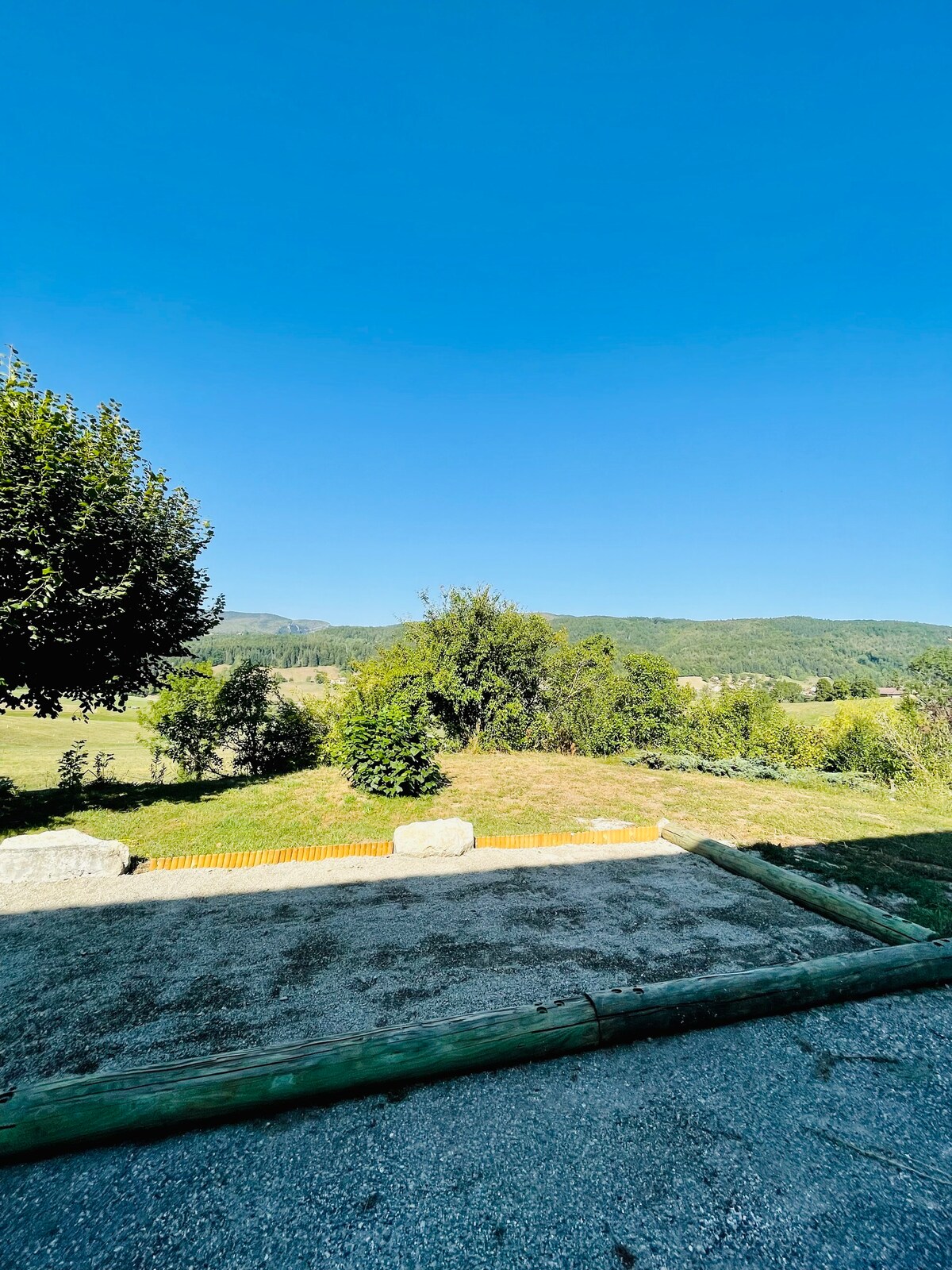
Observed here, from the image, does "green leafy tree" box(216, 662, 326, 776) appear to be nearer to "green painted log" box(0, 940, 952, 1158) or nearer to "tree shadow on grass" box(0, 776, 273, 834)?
"tree shadow on grass" box(0, 776, 273, 834)

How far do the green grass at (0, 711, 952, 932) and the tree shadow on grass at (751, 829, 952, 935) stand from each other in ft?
0.09

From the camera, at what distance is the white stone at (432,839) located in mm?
8055

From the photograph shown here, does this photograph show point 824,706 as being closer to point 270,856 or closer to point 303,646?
point 270,856

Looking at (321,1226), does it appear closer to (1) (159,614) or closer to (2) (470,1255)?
(2) (470,1255)

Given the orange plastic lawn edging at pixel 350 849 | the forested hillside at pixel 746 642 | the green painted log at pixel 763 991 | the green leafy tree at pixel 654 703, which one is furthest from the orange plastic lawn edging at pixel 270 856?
the forested hillside at pixel 746 642

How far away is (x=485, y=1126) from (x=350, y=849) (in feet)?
18.3

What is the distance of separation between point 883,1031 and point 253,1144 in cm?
433

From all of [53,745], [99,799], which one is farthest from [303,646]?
[99,799]

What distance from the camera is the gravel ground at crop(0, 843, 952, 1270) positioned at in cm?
234

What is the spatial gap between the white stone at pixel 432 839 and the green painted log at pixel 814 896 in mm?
3650

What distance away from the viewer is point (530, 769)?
15555 mm

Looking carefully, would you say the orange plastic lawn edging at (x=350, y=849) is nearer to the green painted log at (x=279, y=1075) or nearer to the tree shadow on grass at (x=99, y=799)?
the tree shadow on grass at (x=99, y=799)

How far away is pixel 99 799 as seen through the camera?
10.5 meters

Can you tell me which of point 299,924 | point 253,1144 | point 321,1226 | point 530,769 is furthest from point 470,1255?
point 530,769
